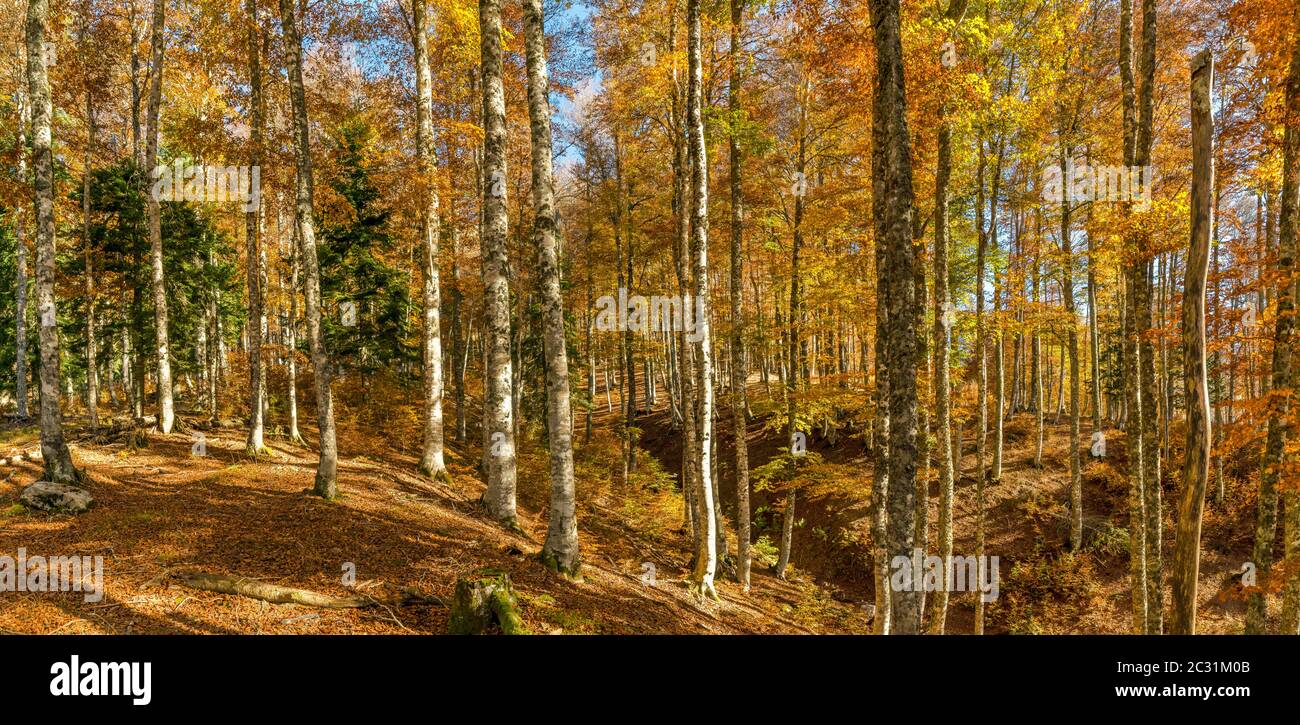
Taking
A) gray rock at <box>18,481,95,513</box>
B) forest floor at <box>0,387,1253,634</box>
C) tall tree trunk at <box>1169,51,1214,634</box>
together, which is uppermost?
tall tree trunk at <box>1169,51,1214,634</box>

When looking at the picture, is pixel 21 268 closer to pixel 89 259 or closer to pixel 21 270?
pixel 21 270

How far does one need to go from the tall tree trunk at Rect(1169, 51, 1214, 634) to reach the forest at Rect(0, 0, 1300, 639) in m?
0.04

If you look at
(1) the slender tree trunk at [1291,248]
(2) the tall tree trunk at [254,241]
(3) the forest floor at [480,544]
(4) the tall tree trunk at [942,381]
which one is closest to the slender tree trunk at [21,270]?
(3) the forest floor at [480,544]

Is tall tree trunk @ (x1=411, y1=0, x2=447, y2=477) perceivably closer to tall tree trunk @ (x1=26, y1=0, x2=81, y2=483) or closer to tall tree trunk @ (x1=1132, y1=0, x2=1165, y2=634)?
tall tree trunk @ (x1=26, y1=0, x2=81, y2=483)

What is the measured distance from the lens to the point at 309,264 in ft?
34.6

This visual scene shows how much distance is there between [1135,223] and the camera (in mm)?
8594

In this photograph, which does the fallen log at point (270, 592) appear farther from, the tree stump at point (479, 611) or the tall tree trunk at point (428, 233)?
the tall tree trunk at point (428, 233)

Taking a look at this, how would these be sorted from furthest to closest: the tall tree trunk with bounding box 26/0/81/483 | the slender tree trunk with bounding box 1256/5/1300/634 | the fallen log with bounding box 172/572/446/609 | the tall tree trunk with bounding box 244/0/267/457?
the tall tree trunk with bounding box 244/0/267/457 < the tall tree trunk with bounding box 26/0/81/483 < the slender tree trunk with bounding box 1256/5/1300/634 < the fallen log with bounding box 172/572/446/609

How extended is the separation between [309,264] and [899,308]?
35.2 ft

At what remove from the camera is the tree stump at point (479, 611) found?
562 cm

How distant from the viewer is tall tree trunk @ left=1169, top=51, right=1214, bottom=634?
20.4 ft

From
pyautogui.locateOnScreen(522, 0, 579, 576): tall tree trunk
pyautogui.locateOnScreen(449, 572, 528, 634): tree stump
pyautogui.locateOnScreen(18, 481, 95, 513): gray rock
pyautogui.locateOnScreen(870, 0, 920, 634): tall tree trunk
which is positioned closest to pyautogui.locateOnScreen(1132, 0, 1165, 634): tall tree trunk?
pyautogui.locateOnScreen(870, 0, 920, 634): tall tree trunk
